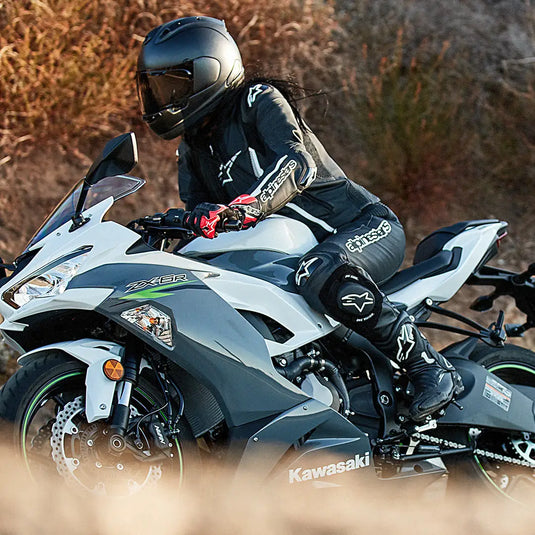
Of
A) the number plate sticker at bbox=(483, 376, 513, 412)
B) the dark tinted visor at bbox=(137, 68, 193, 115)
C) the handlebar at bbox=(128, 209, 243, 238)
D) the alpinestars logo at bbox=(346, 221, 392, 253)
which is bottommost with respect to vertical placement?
the number plate sticker at bbox=(483, 376, 513, 412)

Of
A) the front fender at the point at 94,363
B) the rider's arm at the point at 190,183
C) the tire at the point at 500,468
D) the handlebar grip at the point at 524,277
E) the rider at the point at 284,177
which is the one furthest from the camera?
the handlebar grip at the point at 524,277

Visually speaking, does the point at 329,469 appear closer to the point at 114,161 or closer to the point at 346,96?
the point at 114,161

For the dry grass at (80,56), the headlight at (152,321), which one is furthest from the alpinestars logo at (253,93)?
the dry grass at (80,56)

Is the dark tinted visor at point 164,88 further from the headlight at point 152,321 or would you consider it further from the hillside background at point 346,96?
the hillside background at point 346,96

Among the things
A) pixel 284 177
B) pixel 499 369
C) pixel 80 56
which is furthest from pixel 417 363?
pixel 80 56

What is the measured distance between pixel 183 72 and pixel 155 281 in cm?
84

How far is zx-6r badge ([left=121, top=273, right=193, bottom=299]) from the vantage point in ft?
9.14

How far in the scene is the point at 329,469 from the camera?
10.0 feet

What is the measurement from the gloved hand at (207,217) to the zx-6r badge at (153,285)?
193 mm

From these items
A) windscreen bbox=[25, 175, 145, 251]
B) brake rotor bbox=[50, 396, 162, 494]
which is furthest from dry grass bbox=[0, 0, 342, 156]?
brake rotor bbox=[50, 396, 162, 494]

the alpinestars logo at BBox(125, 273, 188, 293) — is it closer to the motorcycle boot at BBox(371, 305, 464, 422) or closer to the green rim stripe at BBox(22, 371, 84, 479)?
the green rim stripe at BBox(22, 371, 84, 479)

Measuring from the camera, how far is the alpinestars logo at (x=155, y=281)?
2795mm

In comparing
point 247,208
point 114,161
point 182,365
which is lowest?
point 182,365

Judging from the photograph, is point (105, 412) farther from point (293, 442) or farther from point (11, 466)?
point (293, 442)
